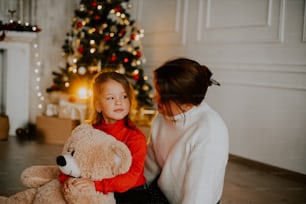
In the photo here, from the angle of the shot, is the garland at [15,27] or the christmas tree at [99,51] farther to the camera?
the christmas tree at [99,51]

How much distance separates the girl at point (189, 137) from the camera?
57.2 inches

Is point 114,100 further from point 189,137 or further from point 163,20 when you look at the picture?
point 163,20

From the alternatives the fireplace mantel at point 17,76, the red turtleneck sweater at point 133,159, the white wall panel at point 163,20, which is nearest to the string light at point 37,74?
the fireplace mantel at point 17,76

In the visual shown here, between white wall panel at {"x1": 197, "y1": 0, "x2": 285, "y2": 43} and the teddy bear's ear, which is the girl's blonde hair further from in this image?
white wall panel at {"x1": 197, "y1": 0, "x2": 285, "y2": 43}

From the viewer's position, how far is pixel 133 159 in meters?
1.56

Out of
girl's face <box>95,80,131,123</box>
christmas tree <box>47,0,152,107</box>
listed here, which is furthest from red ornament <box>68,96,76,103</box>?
girl's face <box>95,80,131,123</box>

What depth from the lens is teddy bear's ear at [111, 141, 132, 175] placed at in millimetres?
1465

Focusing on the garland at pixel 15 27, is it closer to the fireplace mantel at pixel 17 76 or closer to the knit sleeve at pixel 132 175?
the fireplace mantel at pixel 17 76

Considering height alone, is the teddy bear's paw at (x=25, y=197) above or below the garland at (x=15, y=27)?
below

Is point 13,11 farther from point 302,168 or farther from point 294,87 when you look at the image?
point 302,168

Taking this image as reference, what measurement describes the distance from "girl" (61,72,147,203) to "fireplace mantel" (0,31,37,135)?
278cm

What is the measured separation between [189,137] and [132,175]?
245 millimetres

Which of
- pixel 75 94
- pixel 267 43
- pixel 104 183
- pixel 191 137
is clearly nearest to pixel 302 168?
pixel 267 43

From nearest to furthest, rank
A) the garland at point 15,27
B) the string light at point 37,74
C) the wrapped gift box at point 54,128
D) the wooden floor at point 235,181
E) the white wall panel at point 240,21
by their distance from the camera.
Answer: the wooden floor at point 235,181, the white wall panel at point 240,21, the wrapped gift box at point 54,128, the garland at point 15,27, the string light at point 37,74
